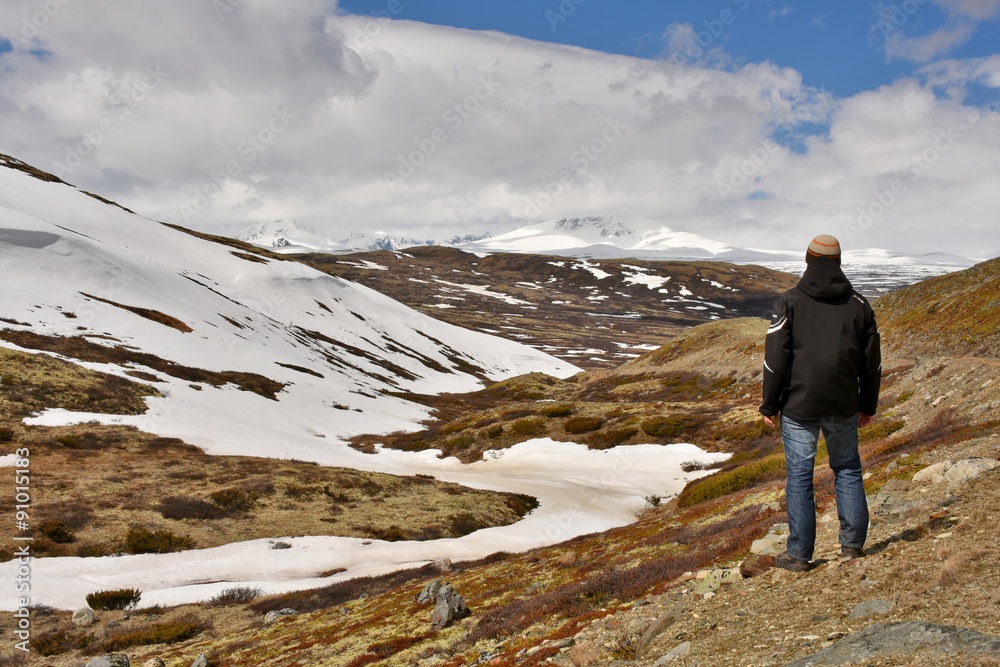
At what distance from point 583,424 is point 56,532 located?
43.6m

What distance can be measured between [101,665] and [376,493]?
25.4m

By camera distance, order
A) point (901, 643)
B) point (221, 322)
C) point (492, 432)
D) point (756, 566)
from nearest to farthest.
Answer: point (901, 643), point (756, 566), point (492, 432), point (221, 322)

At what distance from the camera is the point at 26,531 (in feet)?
83.9

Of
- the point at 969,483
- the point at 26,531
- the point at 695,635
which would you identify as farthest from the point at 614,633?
the point at 26,531

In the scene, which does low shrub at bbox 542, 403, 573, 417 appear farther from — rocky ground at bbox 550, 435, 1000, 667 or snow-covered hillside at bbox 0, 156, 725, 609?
rocky ground at bbox 550, 435, 1000, 667

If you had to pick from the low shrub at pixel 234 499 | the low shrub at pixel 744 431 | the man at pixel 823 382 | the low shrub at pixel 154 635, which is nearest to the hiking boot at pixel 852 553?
the man at pixel 823 382

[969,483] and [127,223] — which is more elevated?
[127,223]

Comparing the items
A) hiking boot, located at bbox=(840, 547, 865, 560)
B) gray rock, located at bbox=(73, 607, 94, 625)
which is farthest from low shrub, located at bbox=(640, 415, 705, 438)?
hiking boot, located at bbox=(840, 547, 865, 560)

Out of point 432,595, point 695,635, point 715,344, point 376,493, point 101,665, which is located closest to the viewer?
point 695,635

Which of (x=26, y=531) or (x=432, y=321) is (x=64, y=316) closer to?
(x=26, y=531)

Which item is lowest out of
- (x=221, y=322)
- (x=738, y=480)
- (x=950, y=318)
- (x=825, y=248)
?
(x=738, y=480)

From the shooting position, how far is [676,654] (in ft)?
20.6

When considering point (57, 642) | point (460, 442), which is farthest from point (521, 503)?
point (57, 642)

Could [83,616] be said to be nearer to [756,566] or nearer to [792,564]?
[756,566]
